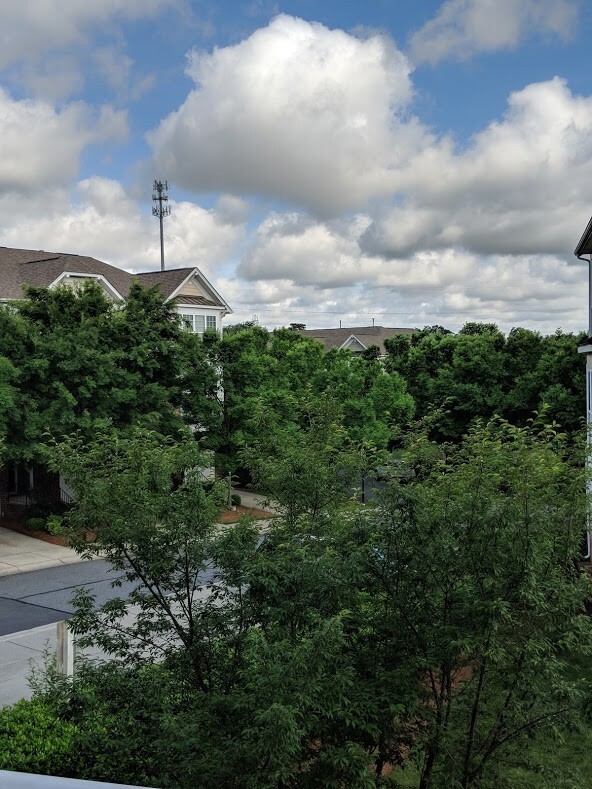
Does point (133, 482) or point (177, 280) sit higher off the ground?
point (177, 280)

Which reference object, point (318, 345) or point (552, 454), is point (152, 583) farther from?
point (318, 345)

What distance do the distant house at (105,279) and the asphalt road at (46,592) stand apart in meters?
14.6

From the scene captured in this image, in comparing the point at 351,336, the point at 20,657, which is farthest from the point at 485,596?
the point at 351,336

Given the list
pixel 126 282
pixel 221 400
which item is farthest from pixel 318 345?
pixel 126 282

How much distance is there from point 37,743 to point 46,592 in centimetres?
1243

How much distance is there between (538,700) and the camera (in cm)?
675

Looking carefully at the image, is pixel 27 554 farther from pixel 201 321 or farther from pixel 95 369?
pixel 201 321

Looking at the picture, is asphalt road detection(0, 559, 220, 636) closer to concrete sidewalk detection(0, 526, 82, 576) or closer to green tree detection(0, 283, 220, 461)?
concrete sidewalk detection(0, 526, 82, 576)

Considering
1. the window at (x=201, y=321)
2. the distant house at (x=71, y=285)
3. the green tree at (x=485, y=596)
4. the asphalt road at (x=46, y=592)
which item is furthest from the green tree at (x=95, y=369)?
the green tree at (x=485, y=596)

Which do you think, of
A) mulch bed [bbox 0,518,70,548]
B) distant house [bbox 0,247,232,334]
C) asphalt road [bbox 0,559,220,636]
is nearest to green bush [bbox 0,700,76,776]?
asphalt road [bbox 0,559,220,636]

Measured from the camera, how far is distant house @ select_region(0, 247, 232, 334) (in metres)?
35.0

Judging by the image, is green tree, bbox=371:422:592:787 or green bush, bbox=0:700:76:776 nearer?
green tree, bbox=371:422:592:787

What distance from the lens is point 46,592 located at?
2058 centimetres

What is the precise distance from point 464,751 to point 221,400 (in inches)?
988
